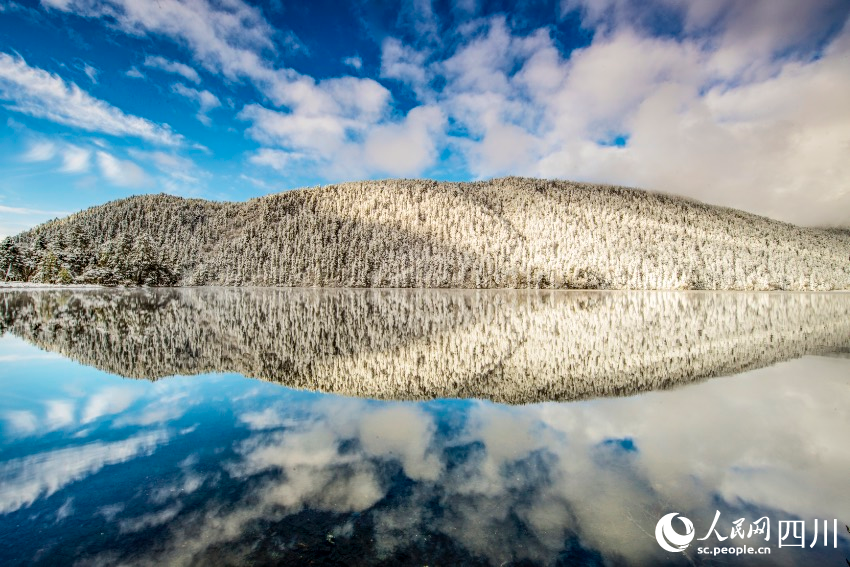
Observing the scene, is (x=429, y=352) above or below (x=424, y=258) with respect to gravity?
below

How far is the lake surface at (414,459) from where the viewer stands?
5.02 m

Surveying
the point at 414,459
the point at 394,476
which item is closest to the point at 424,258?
the point at 414,459

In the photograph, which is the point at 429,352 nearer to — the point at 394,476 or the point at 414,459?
the point at 414,459

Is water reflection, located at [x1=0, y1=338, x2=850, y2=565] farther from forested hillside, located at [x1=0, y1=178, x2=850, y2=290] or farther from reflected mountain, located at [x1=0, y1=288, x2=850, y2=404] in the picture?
forested hillside, located at [x1=0, y1=178, x2=850, y2=290]

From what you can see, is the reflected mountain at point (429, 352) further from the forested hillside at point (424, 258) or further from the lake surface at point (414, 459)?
the forested hillside at point (424, 258)

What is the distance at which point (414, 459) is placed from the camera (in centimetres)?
747

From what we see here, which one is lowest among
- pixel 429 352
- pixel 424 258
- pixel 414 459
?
pixel 414 459

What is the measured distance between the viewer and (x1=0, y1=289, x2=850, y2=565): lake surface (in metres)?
5.02

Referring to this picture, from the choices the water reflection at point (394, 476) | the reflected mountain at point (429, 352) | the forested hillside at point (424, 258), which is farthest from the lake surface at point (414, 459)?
the forested hillside at point (424, 258)

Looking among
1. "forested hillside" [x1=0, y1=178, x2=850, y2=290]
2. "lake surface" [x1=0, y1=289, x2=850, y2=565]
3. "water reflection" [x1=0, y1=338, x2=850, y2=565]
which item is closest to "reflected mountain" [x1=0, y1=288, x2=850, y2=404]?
"lake surface" [x1=0, y1=289, x2=850, y2=565]

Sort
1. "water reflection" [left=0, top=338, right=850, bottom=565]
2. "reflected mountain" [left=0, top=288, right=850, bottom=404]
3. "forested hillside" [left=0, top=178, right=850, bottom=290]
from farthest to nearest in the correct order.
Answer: "forested hillside" [left=0, top=178, right=850, bottom=290]
"reflected mountain" [left=0, top=288, right=850, bottom=404]
"water reflection" [left=0, top=338, right=850, bottom=565]

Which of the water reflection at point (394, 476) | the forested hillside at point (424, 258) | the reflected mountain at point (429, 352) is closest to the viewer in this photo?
the water reflection at point (394, 476)

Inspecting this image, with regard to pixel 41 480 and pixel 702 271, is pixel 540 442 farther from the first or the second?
pixel 702 271

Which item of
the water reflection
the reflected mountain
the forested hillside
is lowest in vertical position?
the water reflection
